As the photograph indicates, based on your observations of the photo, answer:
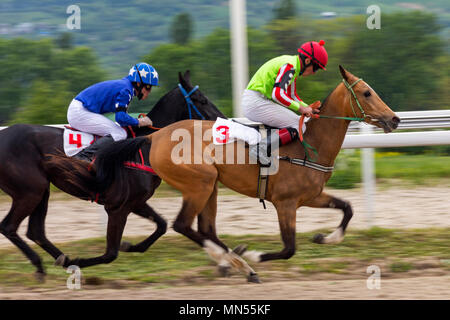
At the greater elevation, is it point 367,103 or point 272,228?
point 367,103

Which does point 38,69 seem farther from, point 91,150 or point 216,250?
point 216,250

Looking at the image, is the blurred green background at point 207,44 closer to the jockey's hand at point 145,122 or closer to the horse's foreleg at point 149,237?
the horse's foreleg at point 149,237

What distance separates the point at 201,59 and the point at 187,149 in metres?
5.59

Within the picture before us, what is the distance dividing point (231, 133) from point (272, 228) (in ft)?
6.52

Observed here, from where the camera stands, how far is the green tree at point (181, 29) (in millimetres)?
11262

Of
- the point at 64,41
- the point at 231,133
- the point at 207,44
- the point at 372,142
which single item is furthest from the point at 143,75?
the point at 64,41

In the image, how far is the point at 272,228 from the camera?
7.38 m

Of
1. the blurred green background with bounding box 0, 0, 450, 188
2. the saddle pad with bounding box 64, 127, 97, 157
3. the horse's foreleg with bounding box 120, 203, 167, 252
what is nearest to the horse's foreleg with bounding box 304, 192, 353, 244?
the horse's foreleg with bounding box 120, 203, 167, 252

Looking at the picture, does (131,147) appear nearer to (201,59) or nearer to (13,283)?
(13,283)

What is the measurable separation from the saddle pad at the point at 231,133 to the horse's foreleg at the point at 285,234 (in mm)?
572

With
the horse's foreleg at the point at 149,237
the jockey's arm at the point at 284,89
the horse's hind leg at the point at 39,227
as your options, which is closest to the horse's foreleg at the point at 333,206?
the jockey's arm at the point at 284,89

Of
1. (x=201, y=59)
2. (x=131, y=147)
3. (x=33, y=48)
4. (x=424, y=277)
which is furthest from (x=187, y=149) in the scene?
(x=33, y=48)

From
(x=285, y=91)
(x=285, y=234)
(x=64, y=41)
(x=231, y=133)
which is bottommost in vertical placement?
(x=285, y=234)

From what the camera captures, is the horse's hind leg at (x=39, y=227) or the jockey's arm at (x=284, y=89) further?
the horse's hind leg at (x=39, y=227)
